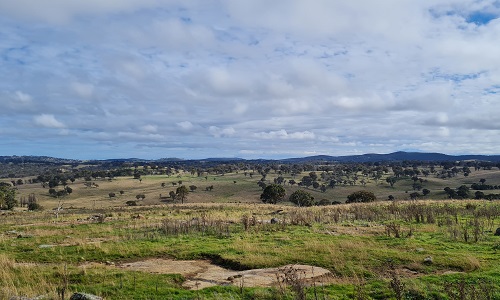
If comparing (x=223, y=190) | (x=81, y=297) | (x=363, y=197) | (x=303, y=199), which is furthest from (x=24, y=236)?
(x=223, y=190)

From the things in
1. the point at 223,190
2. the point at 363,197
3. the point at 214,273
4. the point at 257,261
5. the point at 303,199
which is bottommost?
the point at 223,190

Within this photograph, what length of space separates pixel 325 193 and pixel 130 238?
3610 inches

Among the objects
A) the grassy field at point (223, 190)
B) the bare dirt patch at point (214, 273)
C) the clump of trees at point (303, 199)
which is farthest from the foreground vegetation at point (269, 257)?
the grassy field at point (223, 190)

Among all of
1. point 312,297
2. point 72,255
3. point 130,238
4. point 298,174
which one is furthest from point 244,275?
point 298,174

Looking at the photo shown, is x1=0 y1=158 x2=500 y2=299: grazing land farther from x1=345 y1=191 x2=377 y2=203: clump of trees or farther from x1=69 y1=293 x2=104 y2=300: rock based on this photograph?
x1=345 y1=191 x2=377 y2=203: clump of trees

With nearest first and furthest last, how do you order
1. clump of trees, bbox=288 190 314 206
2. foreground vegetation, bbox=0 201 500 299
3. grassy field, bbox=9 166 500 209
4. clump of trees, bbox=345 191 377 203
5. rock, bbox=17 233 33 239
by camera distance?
foreground vegetation, bbox=0 201 500 299 → rock, bbox=17 233 33 239 → clump of trees, bbox=345 191 377 203 → clump of trees, bbox=288 190 314 206 → grassy field, bbox=9 166 500 209

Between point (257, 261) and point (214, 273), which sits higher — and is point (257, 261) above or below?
above

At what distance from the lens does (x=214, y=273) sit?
49.4 feet

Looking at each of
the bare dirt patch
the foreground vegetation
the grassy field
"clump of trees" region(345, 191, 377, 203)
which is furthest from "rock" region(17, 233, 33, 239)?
the grassy field

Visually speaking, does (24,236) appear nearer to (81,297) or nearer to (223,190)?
(81,297)

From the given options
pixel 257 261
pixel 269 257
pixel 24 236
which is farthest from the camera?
pixel 24 236

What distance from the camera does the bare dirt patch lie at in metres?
13.4

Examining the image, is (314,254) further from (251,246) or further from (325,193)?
(325,193)

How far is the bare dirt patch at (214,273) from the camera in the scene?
13.4m
